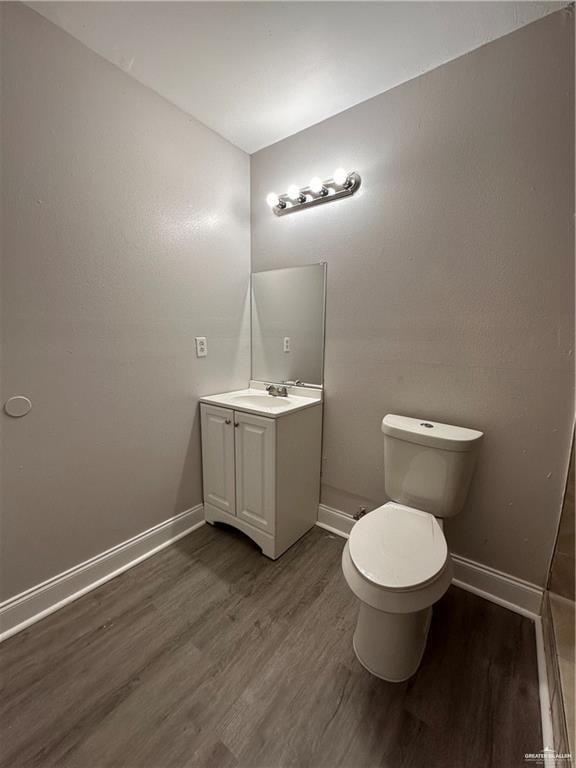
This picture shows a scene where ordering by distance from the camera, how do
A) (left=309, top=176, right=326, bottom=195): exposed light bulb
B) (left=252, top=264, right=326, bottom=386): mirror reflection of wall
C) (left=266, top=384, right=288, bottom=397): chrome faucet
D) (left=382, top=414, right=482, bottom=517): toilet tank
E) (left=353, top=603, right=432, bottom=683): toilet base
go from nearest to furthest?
(left=353, top=603, right=432, bottom=683): toilet base, (left=382, top=414, right=482, bottom=517): toilet tank, (left=309, top=176, right=326, bottom=195): exposed light bulb, (left=252, top=264, right=326, bottom=386): mirror reflection of wall, (left=266, top=384, right=288, bottom=397): chrome faucet

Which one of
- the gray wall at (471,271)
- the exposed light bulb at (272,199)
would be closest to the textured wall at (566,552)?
the gray wall at (471,271)

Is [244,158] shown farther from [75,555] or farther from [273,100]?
[75,555]

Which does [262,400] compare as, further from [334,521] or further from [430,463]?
[430,463]

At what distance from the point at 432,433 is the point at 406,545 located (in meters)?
0.47

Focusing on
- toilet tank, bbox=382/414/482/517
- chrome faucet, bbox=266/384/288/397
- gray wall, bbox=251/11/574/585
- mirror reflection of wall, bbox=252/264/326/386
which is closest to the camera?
gray wall, bbox=251/11/574/585

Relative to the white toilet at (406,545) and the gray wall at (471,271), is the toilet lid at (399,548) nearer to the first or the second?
the white toilet at (406,545)

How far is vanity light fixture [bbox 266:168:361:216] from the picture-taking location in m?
1.61


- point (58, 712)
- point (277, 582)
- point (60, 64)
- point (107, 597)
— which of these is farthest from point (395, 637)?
point (60, 64)

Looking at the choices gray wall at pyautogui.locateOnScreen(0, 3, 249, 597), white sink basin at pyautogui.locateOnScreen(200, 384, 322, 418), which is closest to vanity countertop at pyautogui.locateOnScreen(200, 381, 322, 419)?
white sink basin at pyautogui.locateOnScreen(200, 384, 322, 418)

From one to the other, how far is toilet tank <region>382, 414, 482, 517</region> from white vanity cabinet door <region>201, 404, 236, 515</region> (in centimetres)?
83

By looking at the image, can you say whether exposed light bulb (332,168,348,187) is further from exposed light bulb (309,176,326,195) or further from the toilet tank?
the toilet tank

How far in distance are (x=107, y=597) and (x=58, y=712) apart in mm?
436

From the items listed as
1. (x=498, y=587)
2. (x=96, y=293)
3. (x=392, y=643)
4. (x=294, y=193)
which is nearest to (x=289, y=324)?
(x=294, y=193)

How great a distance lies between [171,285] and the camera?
1.65m
